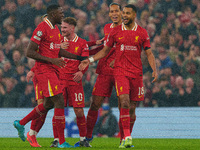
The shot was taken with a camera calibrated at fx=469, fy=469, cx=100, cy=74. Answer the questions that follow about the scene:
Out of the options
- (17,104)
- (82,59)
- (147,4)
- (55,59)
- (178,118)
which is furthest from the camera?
(147,4)

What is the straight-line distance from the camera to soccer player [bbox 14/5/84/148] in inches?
288

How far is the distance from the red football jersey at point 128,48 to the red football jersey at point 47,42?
0.95 meters

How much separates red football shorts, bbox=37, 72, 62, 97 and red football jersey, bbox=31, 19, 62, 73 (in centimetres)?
10

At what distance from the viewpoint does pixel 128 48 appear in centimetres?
768

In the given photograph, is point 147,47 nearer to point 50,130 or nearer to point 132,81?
point 132,81

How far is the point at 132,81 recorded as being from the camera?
7754 millimetres

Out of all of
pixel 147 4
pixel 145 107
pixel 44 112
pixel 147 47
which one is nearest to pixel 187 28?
pixel 147 4

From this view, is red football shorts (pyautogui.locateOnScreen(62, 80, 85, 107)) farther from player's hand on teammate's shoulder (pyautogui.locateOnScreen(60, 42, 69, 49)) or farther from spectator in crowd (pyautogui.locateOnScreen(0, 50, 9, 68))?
spectator in crowd (pyautogui.locateOnScreen(0, 50, 9, 68))

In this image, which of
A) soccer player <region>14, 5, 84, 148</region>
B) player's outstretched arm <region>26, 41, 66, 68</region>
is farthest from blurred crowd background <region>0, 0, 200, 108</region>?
player's outstretched arm <region>26, 41, 66, 68</region>

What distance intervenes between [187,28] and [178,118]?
3.41m

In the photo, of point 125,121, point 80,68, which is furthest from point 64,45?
point 125,121

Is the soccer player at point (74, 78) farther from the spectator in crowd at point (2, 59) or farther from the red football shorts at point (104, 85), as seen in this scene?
the spectator in crowd at point (2, 59)

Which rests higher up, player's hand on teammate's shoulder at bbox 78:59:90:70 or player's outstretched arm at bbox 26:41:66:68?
player's outstretched arm at bbox 26:41:66:68

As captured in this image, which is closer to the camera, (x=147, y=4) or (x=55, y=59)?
(x=55, y=59)
